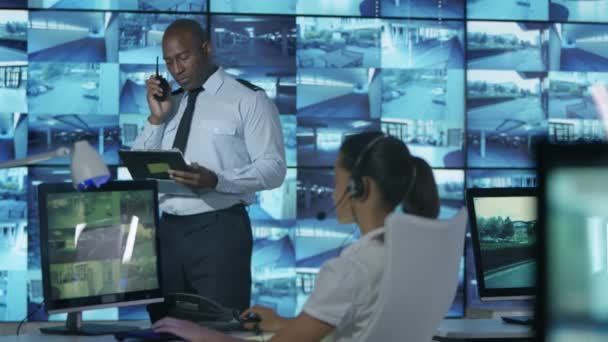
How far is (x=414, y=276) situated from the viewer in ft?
7.56

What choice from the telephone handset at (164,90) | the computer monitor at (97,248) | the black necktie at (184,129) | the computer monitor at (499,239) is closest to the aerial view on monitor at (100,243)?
the computer monitor at (97,248)

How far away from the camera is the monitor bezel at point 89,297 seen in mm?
3162

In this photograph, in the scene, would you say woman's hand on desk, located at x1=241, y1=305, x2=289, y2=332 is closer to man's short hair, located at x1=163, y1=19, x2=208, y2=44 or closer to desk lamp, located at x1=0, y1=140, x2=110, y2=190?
desk lamp, located at x1=0, y1=140, x2=110, y2=190

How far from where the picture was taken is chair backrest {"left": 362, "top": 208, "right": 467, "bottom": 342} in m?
2.24

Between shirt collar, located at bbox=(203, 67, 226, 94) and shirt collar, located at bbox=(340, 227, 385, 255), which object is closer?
shirt collar, located at bbox=(340, 227, 385, 255)

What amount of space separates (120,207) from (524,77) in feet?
11.2

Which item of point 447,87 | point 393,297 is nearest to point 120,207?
point 393,297

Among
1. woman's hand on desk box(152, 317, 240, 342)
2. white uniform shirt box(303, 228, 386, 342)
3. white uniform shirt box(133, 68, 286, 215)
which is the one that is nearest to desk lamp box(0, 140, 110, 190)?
woman's hand on desk box(152, 317, 240, 342)

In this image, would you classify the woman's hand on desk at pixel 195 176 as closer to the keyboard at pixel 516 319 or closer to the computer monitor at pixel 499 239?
the computer monitor at pixel 499 239

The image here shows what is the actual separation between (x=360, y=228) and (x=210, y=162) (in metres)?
1.62

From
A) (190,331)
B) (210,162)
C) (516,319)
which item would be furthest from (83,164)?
(516,319)

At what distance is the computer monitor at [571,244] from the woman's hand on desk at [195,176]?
2.58m

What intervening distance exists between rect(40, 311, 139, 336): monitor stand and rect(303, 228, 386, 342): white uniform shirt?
0.98m

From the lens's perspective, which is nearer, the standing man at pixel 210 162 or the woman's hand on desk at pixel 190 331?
the woman's hand on desk at pixel 190 331
